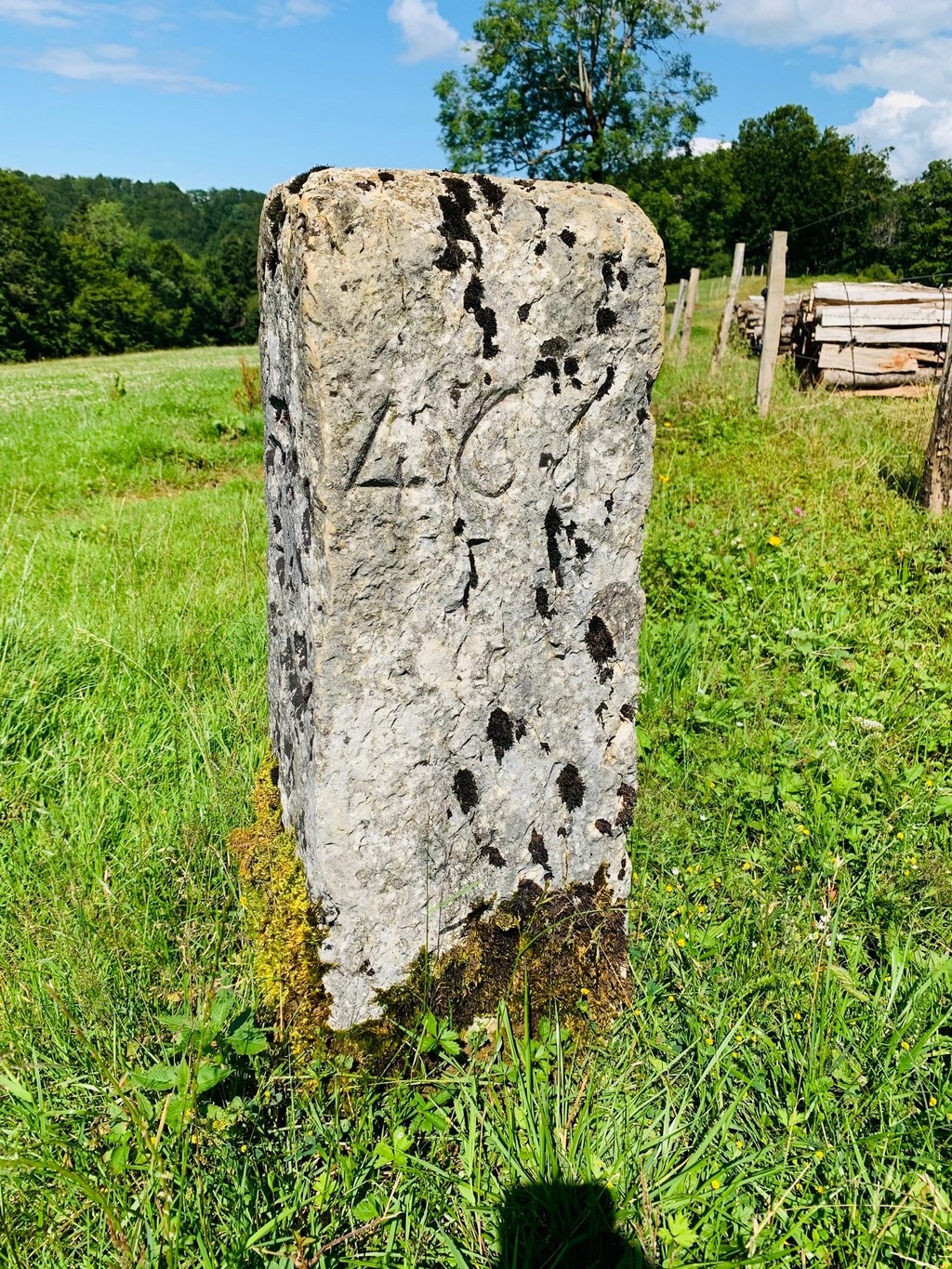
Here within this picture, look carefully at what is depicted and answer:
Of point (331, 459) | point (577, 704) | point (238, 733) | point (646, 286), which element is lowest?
point (238, 733)

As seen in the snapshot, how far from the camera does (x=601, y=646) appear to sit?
79.2 inches

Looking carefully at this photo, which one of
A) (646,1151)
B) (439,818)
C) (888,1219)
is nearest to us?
(888,1219)

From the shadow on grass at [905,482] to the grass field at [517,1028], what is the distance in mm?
1902

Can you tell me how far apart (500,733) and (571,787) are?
0.91ft

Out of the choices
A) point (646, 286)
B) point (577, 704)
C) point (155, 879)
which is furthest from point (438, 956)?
point (646, 286)

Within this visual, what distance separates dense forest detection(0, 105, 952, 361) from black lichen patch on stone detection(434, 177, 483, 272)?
3652cm

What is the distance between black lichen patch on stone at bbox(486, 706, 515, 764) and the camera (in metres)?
1.93

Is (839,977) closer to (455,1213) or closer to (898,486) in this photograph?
(455,1213)

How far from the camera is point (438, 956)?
201 cm

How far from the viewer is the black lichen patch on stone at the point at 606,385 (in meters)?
1.84

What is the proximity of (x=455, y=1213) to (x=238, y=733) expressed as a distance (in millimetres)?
1862

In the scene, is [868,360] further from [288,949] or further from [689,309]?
[288,949]

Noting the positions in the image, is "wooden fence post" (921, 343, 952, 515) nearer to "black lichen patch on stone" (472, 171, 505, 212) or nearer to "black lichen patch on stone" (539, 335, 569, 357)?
"black lichen patch on stone" (539, 335, 569, 357)

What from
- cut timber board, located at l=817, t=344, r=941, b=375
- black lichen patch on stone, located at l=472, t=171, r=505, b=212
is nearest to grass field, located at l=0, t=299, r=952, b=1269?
black lichen patch on stone, located at l=472, t=171, r=505, b=212
